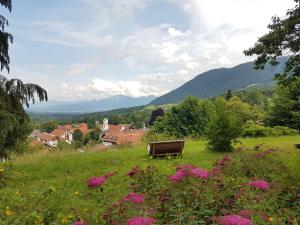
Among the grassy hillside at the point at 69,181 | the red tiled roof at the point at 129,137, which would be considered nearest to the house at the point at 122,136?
the red tiled roof at the point at 129,137

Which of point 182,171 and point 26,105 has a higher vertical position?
point 26,105

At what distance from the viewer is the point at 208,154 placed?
632 inches

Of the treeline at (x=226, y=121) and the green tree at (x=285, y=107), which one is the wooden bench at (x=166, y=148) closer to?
the treeline at (x=226, y=121)

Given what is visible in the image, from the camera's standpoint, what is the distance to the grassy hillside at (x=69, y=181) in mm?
7723

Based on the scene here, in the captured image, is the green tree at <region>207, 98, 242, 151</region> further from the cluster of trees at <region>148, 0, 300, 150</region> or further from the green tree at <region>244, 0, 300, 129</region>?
the green tree at <region>244, 0, 300, 129</region>

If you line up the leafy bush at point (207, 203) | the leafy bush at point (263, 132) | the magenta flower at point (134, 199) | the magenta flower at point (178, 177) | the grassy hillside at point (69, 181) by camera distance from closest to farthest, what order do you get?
1. the leafy bush at point (207, 203)
2. the magenta flower at point (134, 199)
3. the magenta flower at point (178, 177)
4. the grassy hillside at point (69, 181)
5. the leafy bush at point (263, 132)

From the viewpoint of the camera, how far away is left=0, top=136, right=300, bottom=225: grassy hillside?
304 inches

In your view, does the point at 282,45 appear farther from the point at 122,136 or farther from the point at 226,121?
the point at 122,136

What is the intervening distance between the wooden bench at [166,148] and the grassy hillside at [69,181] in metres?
0.36

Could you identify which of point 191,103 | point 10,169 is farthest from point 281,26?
point 191,103

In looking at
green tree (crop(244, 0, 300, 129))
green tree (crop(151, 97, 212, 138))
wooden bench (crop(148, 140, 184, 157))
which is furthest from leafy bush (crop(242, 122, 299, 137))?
green tree (crop(151, 97, 212, 138))

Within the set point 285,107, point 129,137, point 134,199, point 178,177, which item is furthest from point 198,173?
point 129,137

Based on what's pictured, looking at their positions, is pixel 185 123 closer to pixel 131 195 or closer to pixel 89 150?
pixel 89 150

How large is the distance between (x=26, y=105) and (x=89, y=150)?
24.2 feet
